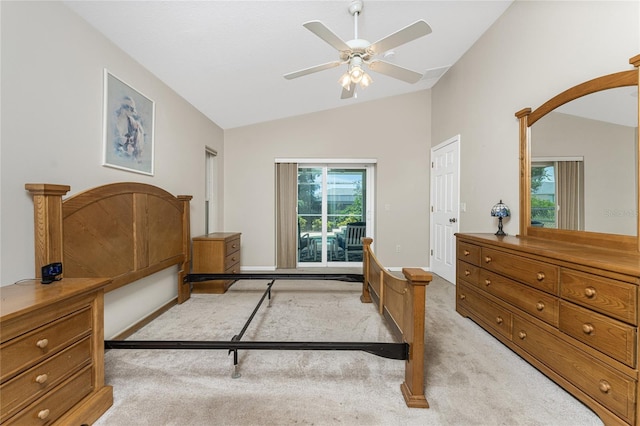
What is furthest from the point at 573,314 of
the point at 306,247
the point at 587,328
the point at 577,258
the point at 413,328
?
the point at 306,247

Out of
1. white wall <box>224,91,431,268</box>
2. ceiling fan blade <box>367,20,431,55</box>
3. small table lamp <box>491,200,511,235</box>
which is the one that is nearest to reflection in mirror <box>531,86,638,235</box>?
small table lamp <box>491,200,511,235</box>

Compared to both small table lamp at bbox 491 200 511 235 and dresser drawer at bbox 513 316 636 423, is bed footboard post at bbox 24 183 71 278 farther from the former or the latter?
small table lamp at bbox 491 200 511 235

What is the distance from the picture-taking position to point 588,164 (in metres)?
2.01

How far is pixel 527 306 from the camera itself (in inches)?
74.8

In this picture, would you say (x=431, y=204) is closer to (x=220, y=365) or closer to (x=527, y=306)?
(x=527, y=306)

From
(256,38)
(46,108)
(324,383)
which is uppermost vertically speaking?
(256,38)

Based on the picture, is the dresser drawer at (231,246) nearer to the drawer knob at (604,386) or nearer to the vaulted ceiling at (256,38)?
the vaulted ceiling at (256,38)

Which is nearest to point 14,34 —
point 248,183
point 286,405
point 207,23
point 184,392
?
point 207,23

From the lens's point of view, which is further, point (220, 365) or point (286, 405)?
point (220, 365)

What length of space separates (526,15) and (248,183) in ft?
13.9

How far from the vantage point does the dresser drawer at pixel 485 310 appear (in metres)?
2.12

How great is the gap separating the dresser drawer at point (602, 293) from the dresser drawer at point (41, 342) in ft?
8.86

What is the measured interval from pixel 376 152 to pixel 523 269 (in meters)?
3.27

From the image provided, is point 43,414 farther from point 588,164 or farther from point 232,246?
point 588,164
